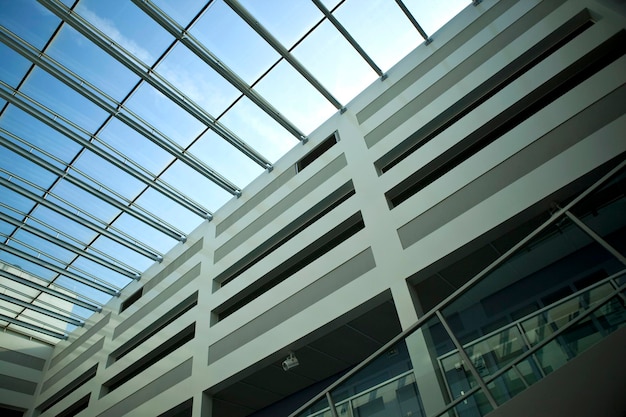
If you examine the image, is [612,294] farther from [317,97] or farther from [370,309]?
[317,97]

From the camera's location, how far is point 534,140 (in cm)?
969

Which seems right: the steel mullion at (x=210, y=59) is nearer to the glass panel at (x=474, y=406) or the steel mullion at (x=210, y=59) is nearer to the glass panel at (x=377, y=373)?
the glass panel at (x=377, y=373)

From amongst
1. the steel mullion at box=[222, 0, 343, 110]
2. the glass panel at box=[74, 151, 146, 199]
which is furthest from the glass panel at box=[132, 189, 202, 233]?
the steel mullion at box=[222, 0, 343, 110]

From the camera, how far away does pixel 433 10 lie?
13641 mm

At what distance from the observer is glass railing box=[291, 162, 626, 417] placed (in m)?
3.94

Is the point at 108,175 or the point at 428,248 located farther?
the point at 108,175

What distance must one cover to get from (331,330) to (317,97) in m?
7.99

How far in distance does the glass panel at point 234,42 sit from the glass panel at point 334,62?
114 centimetres

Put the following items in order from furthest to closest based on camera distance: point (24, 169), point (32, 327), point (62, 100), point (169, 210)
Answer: point (32, 327)
point (169, 210)
point (24, 169)
point (62, 100)

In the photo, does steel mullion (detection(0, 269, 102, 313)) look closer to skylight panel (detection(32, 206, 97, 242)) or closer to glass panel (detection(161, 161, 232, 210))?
skylight panel (detection(32, 206, 97, 242))

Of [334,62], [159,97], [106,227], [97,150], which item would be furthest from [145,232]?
[334,62]

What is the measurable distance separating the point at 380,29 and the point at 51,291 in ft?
63.6

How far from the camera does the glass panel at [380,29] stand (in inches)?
525

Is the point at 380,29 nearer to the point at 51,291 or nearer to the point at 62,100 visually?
the point at 62,100
